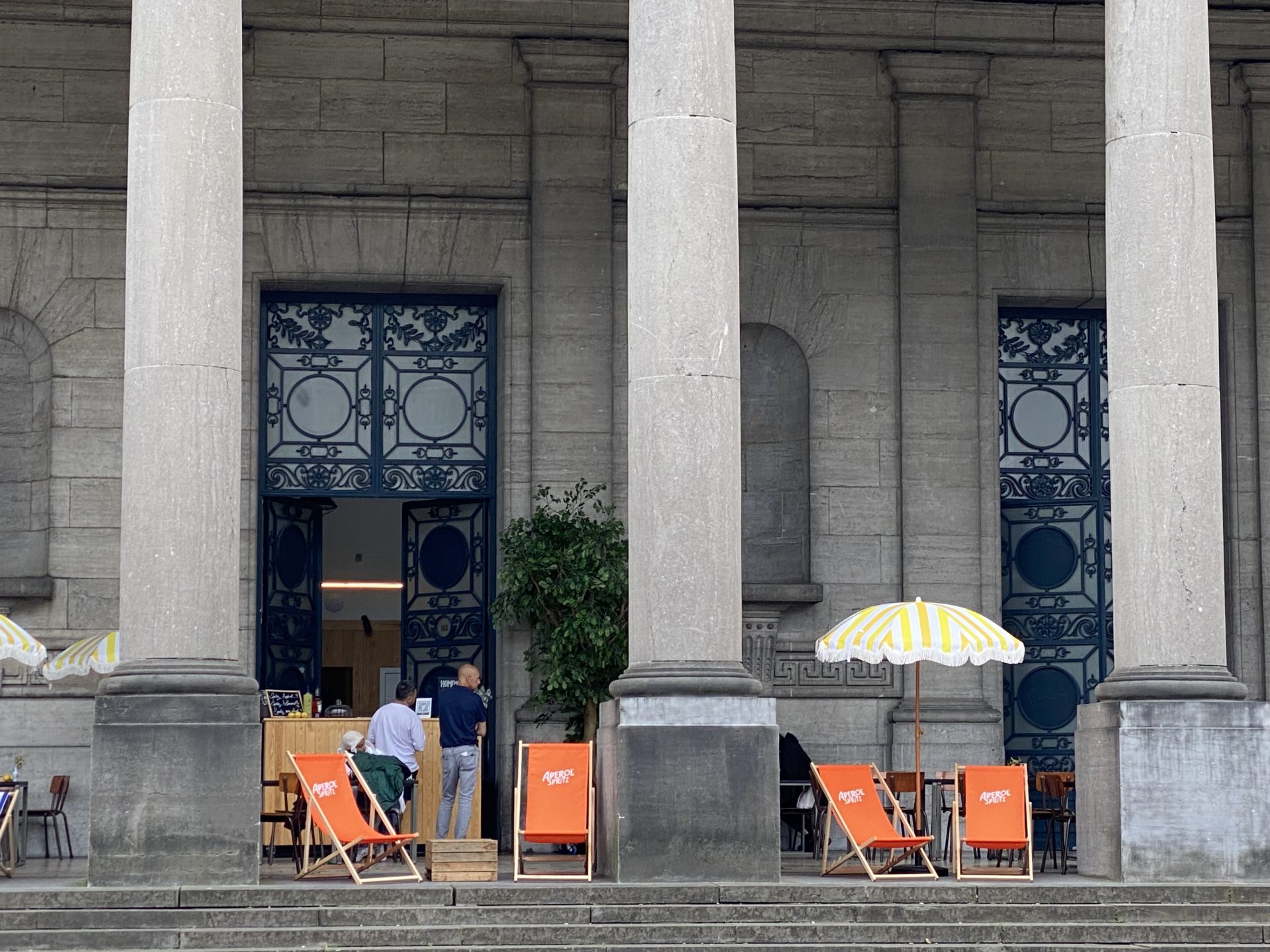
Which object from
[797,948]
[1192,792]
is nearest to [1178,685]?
[1192,792]

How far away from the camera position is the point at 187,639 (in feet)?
49.0

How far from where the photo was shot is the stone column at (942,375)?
21328 mm

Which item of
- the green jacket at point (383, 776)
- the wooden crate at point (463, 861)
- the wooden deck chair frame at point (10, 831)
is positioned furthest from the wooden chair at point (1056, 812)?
the wooden deck chair frame at point (10, 831)

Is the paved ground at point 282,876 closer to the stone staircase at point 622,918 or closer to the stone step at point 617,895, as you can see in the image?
the stone step at point 617,895

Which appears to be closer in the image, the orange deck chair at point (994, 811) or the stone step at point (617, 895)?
the stone step at point (617, 895)

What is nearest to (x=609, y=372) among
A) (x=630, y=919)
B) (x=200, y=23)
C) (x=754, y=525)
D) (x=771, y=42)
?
(x=754, y=525)

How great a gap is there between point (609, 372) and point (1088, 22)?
631 cm

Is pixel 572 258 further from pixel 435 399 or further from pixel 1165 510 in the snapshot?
pixel 1165 510

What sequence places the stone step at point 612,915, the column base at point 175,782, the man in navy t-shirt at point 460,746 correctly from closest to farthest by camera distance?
1. the stone step at point 612,915
2. the column base at point 175,782
3. the man in navy t-shirt at point 460,746

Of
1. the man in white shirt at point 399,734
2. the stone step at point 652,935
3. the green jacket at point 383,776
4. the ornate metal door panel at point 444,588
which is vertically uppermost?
the ornate metal door panel at point 444,588

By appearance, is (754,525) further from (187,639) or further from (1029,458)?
(187,639)

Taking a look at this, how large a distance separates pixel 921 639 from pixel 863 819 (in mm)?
1803

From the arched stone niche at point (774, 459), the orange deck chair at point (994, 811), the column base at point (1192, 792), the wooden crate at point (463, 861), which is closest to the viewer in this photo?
the wooden crate at point (463, 861)

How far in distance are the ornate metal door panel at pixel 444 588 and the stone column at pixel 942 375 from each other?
14.0ft
